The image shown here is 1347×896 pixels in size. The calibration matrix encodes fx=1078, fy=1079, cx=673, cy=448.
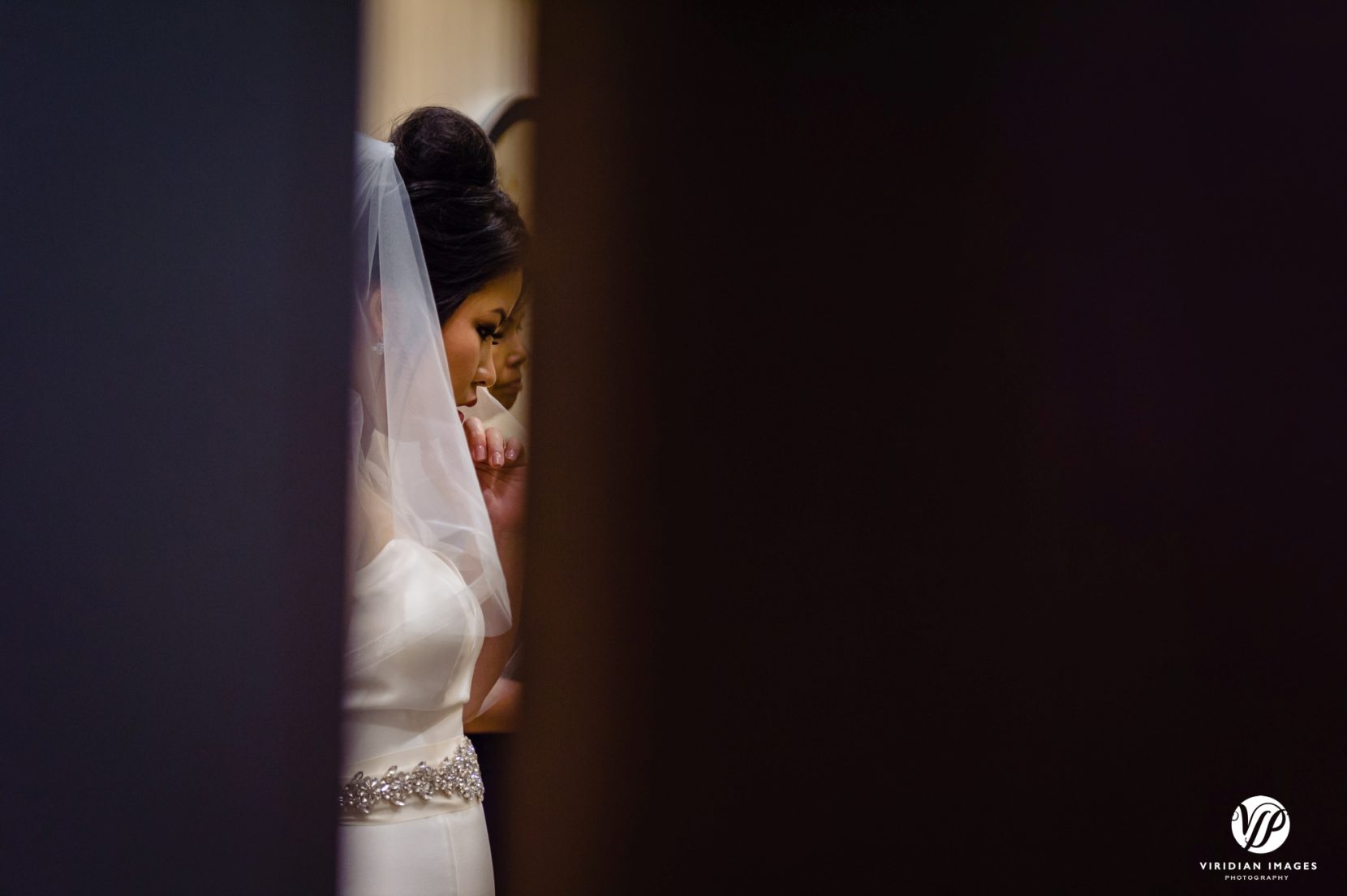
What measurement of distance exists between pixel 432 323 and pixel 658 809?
0.69 meters

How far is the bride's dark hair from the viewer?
134 centimetres

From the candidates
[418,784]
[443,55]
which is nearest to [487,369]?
[443,55]

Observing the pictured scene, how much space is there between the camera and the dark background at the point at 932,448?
56.4 inches

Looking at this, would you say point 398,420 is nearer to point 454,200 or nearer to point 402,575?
point 402,575

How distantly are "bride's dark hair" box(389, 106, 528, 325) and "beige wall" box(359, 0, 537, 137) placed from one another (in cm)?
3

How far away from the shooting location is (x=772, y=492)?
1485 millimetres

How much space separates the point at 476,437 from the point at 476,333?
0.13 m

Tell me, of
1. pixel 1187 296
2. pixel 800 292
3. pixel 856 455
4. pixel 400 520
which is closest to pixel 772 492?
pixel 856 455

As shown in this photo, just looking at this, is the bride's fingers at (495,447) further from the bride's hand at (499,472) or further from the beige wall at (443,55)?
the beige wall at (443,55)

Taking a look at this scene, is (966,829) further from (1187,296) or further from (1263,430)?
(1187,296)

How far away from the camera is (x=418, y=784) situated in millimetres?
1294
